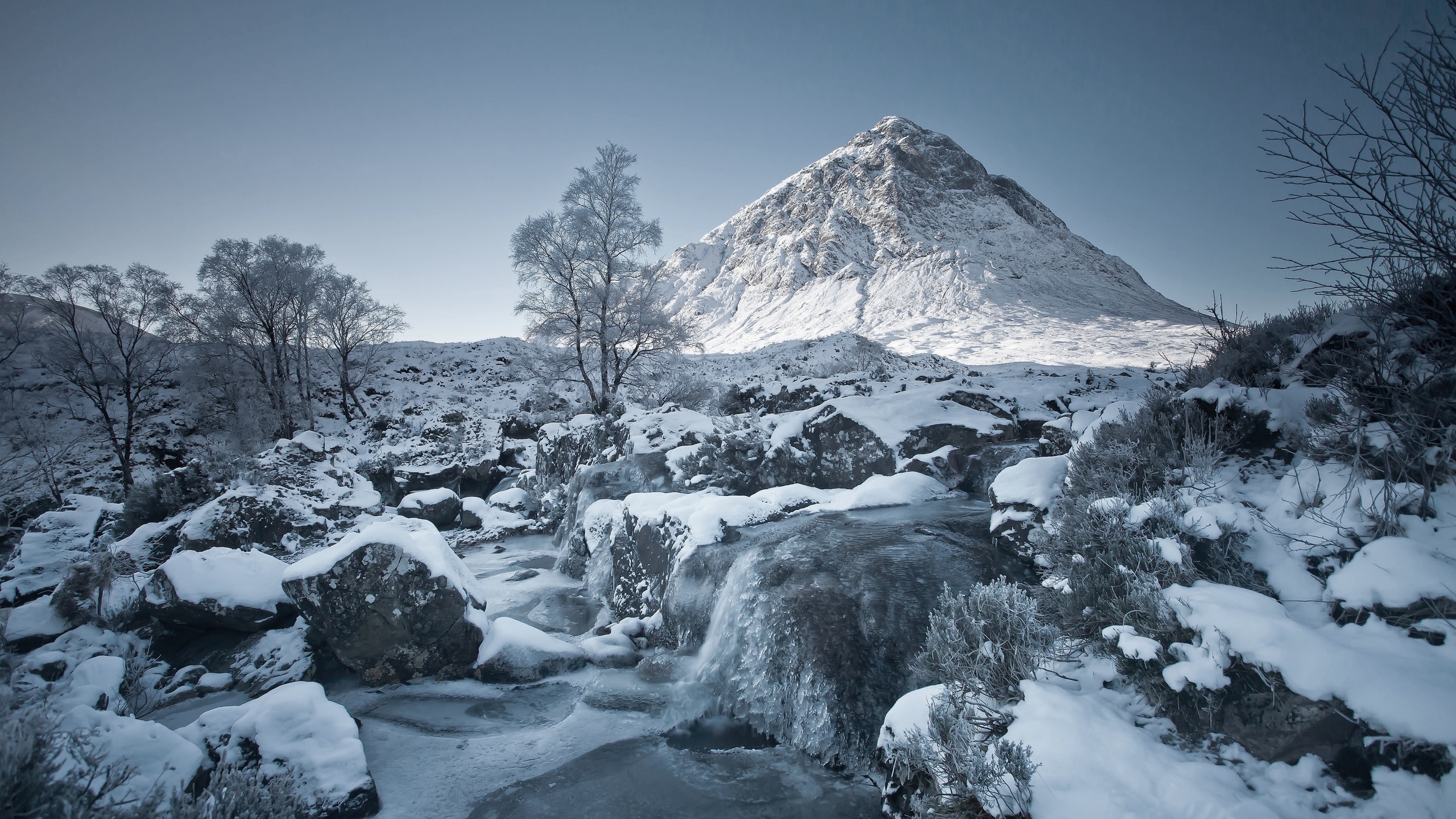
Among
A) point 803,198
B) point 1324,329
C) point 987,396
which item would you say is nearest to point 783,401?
point 987,396

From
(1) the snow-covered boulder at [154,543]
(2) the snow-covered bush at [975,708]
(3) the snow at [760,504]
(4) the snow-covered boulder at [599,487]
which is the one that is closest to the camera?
(2) the snow-covered bush at [975,708]

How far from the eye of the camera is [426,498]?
12.5 metres

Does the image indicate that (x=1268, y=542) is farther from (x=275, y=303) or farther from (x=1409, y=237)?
(x=275, y=303)

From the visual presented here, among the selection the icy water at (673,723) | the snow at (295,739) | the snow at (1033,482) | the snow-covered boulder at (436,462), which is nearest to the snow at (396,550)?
the icy water at (673,723)

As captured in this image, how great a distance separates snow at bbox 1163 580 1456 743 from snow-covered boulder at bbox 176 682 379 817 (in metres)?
5.28

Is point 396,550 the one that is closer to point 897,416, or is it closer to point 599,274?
point 897,416

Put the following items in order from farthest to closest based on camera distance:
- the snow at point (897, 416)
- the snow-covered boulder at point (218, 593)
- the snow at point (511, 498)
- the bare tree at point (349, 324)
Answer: the bare tree at point (349, 324) < the snow at point (511, 498) < the snow at point (897, 416) < the snow-covered boulder at point (218, 593)

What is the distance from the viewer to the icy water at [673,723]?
3730mm

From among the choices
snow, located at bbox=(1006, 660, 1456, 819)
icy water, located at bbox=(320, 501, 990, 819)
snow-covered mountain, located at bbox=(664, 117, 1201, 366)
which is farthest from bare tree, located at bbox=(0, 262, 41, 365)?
snow-covered mountain, located at bbox=(664, 117, 1201, 366)

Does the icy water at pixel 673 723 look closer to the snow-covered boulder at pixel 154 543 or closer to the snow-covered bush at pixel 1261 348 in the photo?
the snow-covered bush at pixel 1261 348

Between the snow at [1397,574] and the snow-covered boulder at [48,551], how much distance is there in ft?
36.2

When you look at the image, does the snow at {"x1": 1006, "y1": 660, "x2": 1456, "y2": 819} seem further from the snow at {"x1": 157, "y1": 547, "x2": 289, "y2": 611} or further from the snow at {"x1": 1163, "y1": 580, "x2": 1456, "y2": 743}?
the snow at {"x1": 157, "y1": 547, "x2": 289, "y2": 611}

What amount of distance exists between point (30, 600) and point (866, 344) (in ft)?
75.7

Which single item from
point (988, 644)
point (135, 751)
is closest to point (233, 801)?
point (135, 751)
